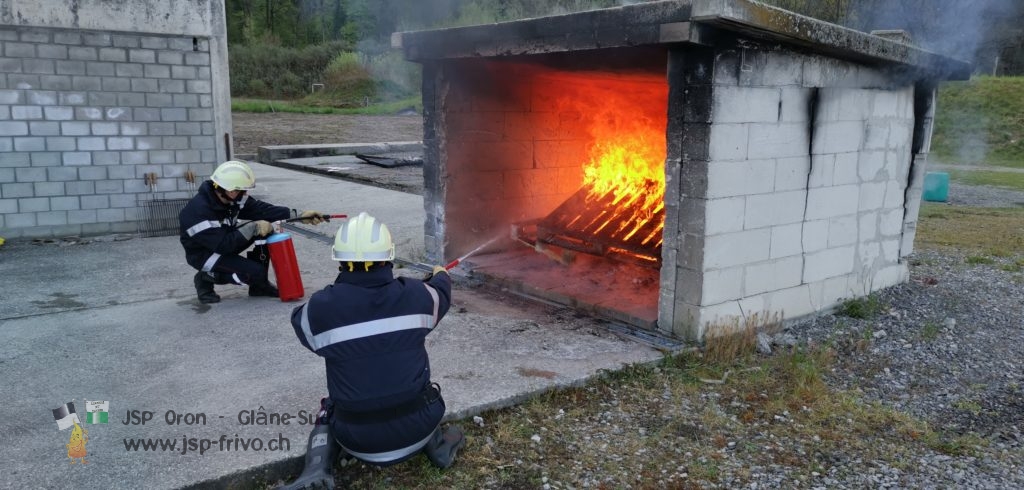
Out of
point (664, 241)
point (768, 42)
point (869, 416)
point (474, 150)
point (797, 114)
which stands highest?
point (768, 42)

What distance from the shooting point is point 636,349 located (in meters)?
5.21

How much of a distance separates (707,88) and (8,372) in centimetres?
490

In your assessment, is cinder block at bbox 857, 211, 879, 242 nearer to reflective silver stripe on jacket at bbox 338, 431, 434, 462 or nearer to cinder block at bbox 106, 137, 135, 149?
reflective silver stripe on jacket at bbox 338, 431, 434, 462

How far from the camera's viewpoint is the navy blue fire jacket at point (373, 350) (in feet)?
10.5

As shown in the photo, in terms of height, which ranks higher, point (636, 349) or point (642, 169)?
point (642, 169)

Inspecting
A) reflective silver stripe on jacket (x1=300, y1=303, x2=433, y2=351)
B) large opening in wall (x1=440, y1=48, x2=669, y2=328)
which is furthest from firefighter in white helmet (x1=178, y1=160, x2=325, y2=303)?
reflective silver stripe on jacket (x1=300, y1=303, x2=433, y2=351)

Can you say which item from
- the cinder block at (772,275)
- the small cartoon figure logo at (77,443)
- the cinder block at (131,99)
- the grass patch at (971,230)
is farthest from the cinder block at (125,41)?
the grass patch at (971,230)

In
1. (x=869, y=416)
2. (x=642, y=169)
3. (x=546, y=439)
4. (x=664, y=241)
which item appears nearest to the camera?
(x=546, y=439)

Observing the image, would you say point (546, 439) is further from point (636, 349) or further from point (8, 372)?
point (8, 372)

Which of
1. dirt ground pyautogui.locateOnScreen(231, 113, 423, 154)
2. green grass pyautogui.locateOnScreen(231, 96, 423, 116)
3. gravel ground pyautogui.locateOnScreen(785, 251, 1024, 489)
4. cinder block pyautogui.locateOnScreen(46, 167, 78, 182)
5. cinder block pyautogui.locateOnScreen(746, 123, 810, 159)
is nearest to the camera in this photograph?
gravel ground pyautogui.locateOnScreen(785, 251, 1024, 489)

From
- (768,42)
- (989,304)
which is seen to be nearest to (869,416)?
(768,42)

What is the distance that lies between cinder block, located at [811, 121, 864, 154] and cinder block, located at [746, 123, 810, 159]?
0.52 feet

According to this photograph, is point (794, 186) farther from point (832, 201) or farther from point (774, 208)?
point (832, 201)

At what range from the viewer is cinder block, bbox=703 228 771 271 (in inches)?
205
